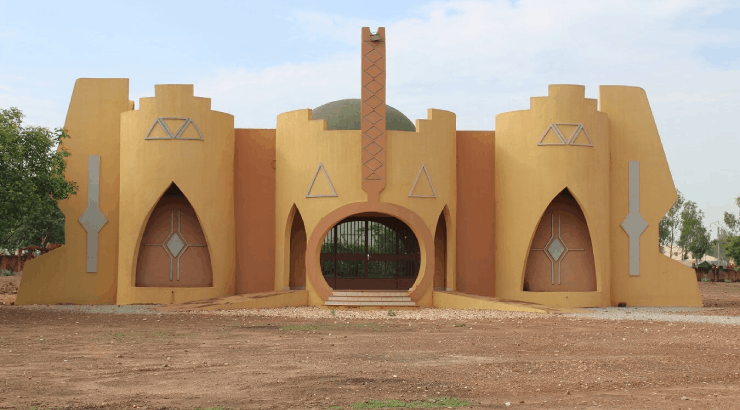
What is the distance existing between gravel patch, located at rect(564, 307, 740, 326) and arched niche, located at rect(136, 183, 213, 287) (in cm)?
1147

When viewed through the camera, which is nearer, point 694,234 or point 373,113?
point 373,113

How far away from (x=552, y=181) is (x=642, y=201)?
3.54 meters

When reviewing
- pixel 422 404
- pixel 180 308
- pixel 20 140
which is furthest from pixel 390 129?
pixel 422 404

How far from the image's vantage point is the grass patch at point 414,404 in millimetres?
8617

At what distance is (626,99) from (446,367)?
17.8 m

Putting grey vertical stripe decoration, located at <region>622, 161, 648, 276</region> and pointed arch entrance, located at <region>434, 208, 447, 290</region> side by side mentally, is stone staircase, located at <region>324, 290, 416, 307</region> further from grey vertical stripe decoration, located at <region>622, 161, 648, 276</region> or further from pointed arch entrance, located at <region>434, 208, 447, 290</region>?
grey vertical stripe decoration, located at <region>622, 161, 648, 276</region>

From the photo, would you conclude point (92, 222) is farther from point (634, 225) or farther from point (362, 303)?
point (634, 225)

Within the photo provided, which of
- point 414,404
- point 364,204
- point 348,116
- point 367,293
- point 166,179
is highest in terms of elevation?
point 348,116

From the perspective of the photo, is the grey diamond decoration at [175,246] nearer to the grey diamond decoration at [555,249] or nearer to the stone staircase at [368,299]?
the stone staircase at [368,299]

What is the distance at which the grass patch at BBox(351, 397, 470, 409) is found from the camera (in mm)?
8617

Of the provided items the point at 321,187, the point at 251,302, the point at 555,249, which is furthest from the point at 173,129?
the point at 555,249

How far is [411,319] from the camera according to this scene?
19.8 meters

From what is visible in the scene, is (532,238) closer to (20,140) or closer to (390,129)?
(390,129)

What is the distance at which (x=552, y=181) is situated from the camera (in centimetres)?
2484
